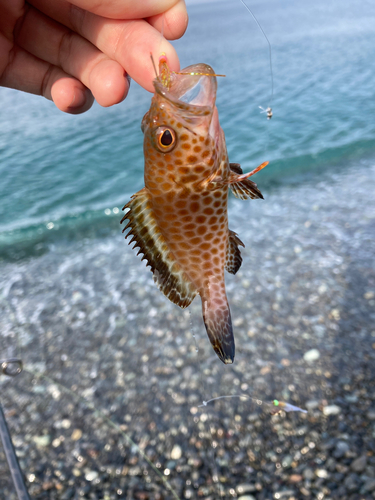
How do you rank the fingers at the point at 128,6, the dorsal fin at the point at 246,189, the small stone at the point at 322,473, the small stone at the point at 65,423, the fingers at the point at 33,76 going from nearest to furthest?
the dorsal fin at the point at 246,189 < the fingers at the point at 128,6 < the fingers at the point at 33,76 < the small stone at the point at 322,473 < the small stone at the point at 65,423

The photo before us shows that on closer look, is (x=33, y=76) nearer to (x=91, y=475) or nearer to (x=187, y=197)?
(x=187, y=197)

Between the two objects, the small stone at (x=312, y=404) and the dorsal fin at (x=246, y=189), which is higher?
the dorsal fin at (x=246, y=189)

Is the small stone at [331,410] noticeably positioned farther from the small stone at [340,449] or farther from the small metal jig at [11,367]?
the small metal jig at [11,367]

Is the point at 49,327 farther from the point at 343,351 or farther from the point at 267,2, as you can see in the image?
the point at 267,2

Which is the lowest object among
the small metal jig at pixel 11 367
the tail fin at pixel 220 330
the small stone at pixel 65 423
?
the small stone at pixel 65 423

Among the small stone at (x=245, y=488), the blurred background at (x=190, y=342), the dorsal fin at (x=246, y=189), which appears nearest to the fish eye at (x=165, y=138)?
the dorsal fin at (x=246, y=189)

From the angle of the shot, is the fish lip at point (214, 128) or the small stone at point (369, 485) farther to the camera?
the small stone at point (369, 485)

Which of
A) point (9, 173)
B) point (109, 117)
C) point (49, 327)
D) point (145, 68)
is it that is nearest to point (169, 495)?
point (49, 327)
